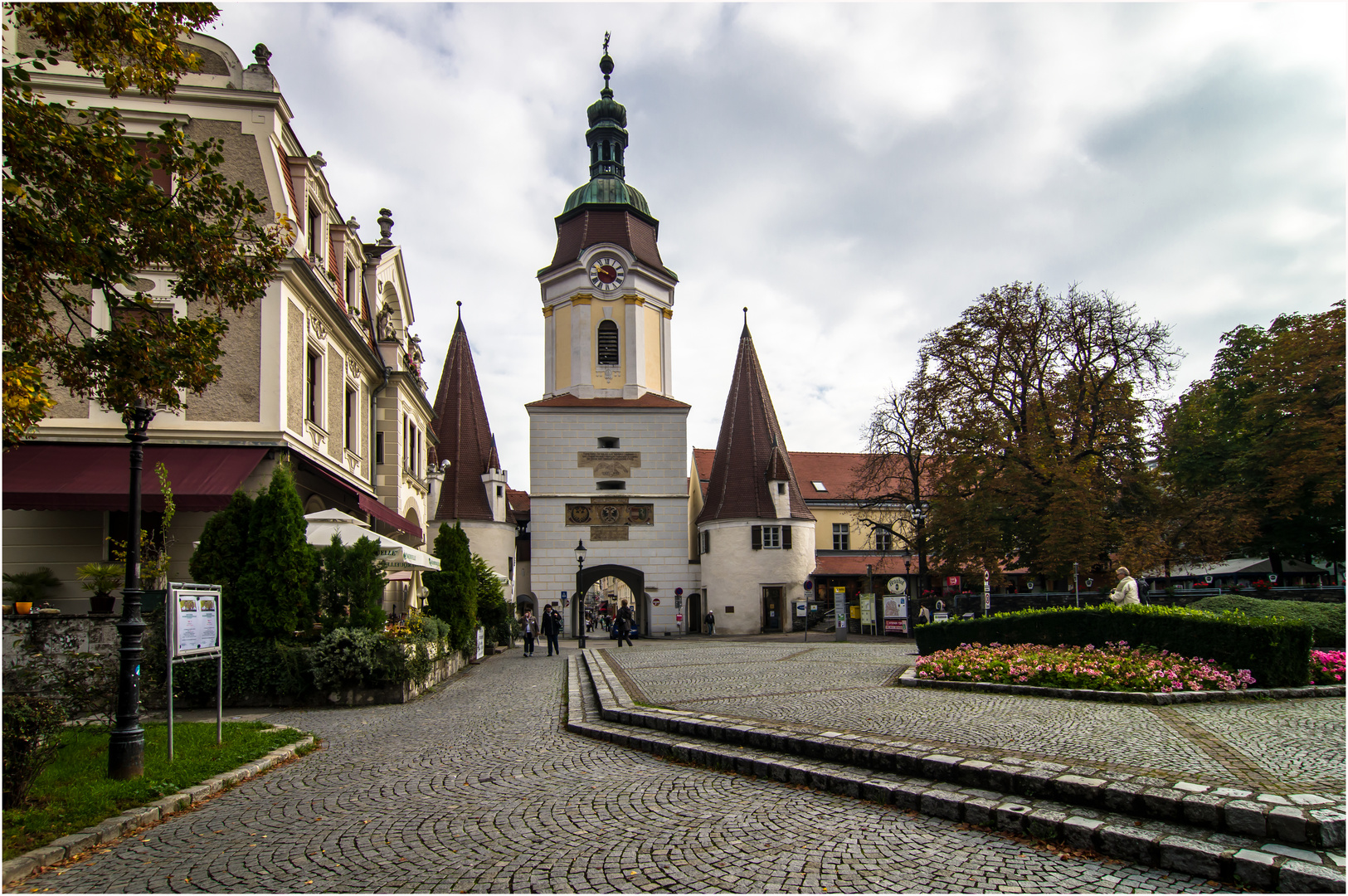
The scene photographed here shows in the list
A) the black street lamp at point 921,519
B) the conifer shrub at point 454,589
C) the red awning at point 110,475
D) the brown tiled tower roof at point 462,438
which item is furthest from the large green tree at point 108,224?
the brown tiled tower roof at point 462,438

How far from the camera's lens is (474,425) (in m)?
45.2

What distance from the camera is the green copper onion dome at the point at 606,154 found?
45062 millimetres

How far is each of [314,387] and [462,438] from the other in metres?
26.0

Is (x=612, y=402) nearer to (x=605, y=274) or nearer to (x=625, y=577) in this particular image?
→ (x=605, y=274)

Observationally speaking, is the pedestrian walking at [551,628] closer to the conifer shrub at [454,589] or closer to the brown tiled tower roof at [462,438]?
the conifer shrub at [454,589]

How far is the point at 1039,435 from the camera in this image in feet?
93.7

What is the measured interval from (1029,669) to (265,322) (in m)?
14.4

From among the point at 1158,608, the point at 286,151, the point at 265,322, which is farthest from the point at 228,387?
the point at 1158,608

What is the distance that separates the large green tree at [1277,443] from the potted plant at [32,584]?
2949cm

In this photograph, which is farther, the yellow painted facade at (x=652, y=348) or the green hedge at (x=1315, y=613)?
the yellow painted facade at (x=652, y=348)

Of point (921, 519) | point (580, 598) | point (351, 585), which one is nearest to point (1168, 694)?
point (351, 585)

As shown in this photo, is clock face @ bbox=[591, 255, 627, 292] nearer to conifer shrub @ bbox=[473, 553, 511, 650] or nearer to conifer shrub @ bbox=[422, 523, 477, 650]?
conifer shrub @ bbox=[473, 553, 511, 650]

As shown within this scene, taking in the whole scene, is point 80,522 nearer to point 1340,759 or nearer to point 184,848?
point 184,848

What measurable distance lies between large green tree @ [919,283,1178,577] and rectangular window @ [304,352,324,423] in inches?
813
